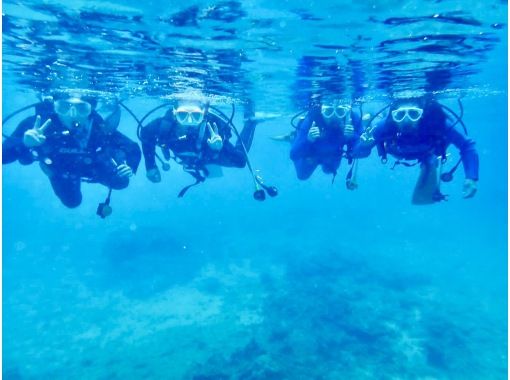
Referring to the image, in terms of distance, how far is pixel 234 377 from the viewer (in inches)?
411

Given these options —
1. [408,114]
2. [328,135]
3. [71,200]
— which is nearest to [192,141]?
[71,200]

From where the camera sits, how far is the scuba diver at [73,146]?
8961 millimetres

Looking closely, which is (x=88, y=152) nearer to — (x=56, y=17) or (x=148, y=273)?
(x=56, y=17)

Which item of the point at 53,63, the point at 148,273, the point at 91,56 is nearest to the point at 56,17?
→ the point at 91,56

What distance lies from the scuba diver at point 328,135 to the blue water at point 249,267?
1.83m

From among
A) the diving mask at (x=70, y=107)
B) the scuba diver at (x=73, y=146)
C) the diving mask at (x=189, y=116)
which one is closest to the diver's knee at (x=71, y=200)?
the scuba diver at (x=73, y=146)

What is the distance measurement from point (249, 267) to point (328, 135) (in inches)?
465

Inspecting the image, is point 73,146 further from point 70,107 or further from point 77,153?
point 70,107

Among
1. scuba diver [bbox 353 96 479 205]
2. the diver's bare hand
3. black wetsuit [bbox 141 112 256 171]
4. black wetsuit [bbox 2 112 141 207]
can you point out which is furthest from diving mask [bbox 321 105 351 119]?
the diver's bare hand

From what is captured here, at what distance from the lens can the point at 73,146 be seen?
9.07 m

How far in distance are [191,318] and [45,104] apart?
939 cm

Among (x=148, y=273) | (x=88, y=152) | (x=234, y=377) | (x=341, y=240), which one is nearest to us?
(x=88, y=152)

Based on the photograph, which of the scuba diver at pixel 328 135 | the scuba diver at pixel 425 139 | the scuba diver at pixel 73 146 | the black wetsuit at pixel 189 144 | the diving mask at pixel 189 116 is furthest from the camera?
the scuba diver at pixel 328 135

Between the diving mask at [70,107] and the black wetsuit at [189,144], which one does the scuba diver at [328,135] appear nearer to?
the black wetsuit at [189,144]
